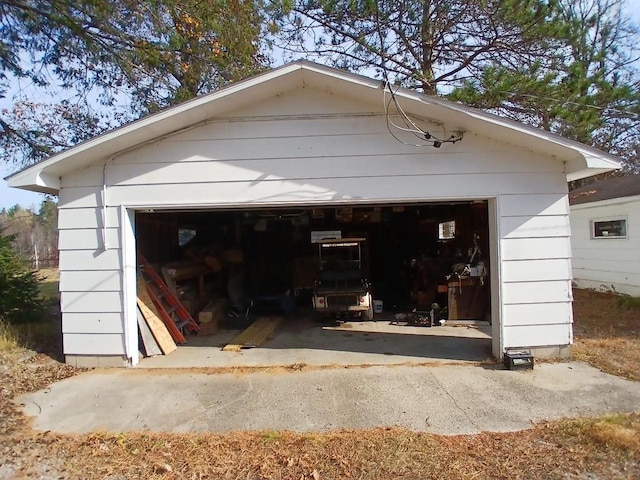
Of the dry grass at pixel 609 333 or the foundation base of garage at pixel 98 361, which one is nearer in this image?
the dry grass at pixel 609 333

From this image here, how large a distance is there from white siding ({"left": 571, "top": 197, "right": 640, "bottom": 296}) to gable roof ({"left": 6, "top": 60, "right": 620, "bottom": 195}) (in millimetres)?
6010

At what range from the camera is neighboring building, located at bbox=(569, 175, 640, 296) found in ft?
33.4

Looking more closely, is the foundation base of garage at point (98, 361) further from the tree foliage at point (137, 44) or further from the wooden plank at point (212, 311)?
the tree foliage at point (137, 44)

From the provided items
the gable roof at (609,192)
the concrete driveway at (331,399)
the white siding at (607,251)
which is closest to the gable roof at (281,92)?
the concrete driveway at (331,399)

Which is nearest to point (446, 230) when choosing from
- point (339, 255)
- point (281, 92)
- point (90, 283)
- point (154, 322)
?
point (339, 255)

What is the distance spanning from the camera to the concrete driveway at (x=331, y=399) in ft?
13.1

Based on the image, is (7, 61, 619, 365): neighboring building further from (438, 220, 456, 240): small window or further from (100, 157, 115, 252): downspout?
(438, 220, 456, 240): small window

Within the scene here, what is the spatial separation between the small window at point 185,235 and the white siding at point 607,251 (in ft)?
33.3

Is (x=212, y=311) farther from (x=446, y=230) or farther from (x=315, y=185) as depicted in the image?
Result: (x=446, y=230)

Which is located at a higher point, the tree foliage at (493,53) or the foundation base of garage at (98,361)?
the tree foliage at (493,53)

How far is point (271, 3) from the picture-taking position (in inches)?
406

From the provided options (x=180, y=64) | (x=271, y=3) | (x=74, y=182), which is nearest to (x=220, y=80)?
(x=180, y=64)

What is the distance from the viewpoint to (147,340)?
618 centimetres

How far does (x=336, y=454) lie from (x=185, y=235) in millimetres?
7506
